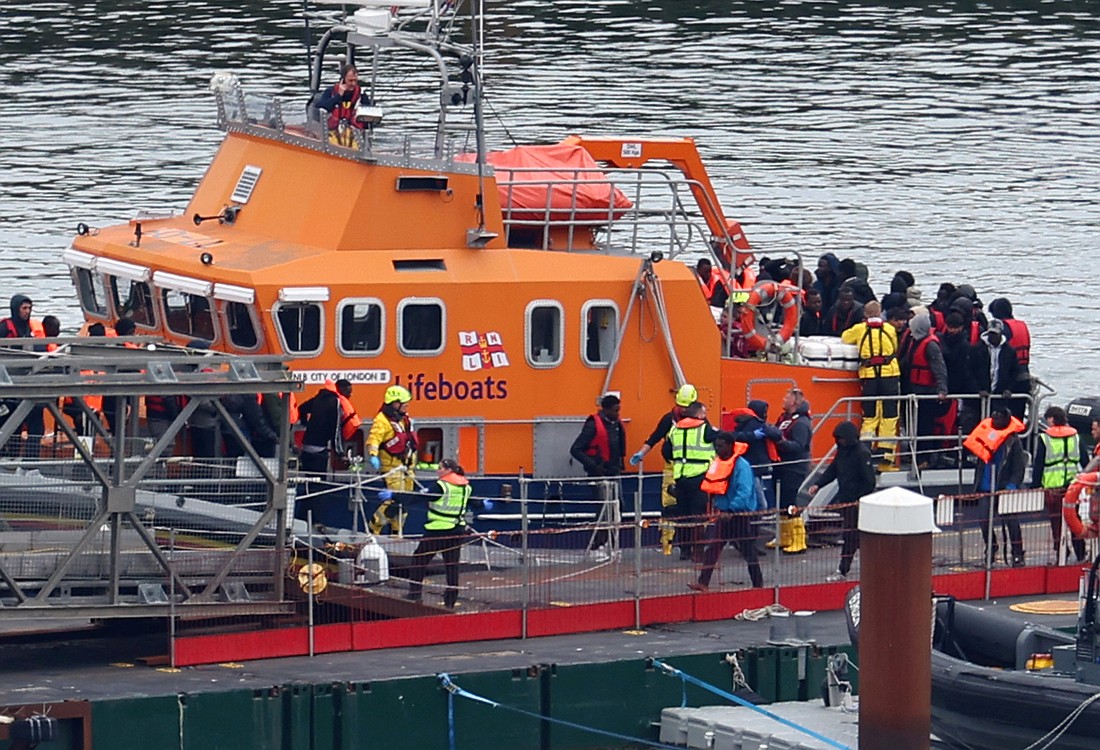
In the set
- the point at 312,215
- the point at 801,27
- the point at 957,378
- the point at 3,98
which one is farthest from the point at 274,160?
the point at 801,27

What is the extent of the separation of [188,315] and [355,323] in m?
1.35

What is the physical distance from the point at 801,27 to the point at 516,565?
123 ft

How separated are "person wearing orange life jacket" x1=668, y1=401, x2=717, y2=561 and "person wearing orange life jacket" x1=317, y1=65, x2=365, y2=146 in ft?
11.3

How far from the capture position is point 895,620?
1381 centimetres

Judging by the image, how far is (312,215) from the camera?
1884 centimetres

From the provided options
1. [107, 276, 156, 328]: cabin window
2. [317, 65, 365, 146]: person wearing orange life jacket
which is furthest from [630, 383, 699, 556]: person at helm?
[107, 276, 156, 328]: cabin window

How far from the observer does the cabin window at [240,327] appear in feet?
60.2

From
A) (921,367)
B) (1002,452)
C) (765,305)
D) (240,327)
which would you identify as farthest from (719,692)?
(765,305)

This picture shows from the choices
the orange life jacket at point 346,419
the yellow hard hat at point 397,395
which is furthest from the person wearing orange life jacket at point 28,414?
the yellow hard hat at point 397,395

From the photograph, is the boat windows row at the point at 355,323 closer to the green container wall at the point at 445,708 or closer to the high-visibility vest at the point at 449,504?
the high-visibility vest at the point at 449,504

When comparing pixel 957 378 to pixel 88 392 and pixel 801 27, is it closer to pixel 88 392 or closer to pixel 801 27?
pixel 88 392

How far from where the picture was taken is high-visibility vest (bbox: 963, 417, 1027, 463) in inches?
742

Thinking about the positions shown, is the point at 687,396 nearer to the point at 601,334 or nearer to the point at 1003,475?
the point at 601,334

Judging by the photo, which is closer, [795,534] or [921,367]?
[795,534]
